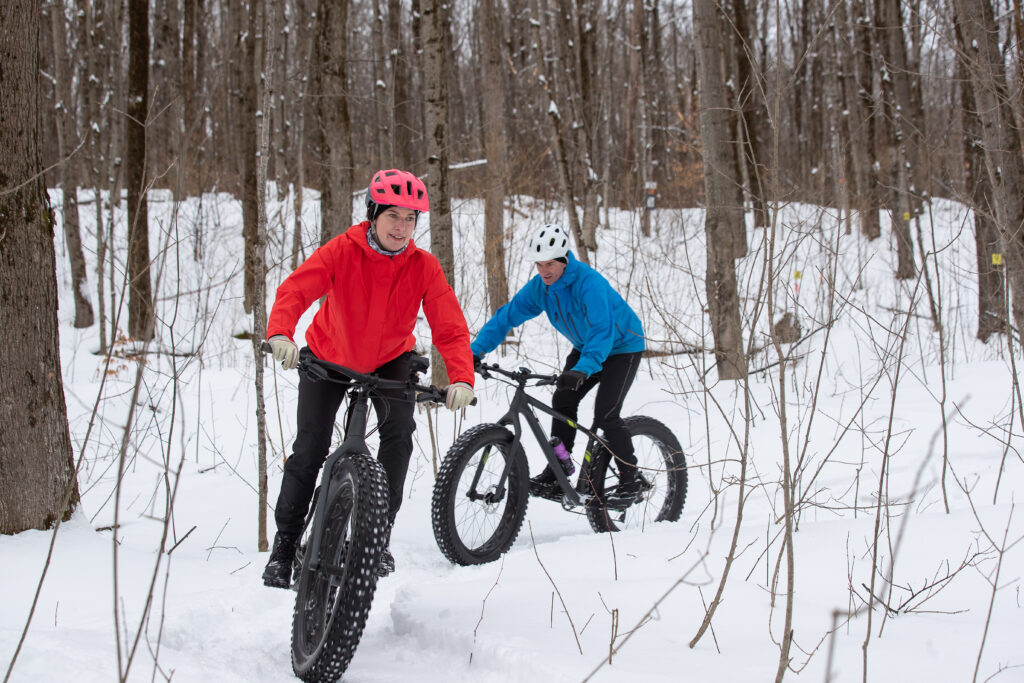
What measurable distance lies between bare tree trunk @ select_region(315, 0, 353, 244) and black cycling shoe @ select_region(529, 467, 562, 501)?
5683mm

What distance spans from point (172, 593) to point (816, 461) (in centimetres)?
465

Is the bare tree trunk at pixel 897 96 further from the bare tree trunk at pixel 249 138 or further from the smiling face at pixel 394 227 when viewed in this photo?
the smiling face at pixel 394 227

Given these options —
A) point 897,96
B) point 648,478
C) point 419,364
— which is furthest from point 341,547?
point 897,96

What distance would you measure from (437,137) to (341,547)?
4599 mm

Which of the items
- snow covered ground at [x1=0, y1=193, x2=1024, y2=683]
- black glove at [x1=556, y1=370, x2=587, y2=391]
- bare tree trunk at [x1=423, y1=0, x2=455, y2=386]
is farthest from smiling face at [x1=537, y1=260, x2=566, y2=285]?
bare tree trunk at [x1=423, y1=0, x2=455, y2=386]

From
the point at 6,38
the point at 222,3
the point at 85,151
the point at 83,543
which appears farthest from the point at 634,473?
the point at 222,3

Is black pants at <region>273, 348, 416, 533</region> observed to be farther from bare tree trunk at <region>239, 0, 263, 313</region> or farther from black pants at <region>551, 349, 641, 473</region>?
bare tree trunk at <region>239, 0, 263, 313</region>

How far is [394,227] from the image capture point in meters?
3.23

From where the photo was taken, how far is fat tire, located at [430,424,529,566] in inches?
156

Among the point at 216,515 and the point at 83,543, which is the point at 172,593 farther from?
the point at 216,515

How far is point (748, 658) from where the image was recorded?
7.82ft

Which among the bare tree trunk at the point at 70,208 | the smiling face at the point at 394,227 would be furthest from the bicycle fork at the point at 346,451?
the bare tree trunk at the point at 70,208

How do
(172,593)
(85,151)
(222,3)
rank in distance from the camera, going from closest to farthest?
(172,593) → (85,151) → (222,3)

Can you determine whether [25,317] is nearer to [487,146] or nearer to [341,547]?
[341,547]
